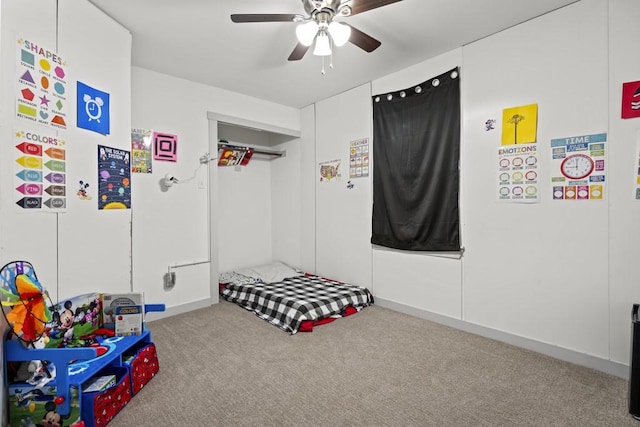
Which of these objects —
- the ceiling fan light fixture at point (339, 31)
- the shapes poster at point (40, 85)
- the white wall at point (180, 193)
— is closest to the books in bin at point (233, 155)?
the white wall at point (180, 193)

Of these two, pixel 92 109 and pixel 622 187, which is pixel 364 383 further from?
pixel 92 109

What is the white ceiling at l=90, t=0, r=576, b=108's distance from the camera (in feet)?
7.38

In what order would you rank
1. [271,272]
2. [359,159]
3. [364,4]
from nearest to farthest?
[364,4], [359,159], [271,272]

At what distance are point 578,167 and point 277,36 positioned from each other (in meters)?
2.52

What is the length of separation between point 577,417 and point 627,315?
837mm

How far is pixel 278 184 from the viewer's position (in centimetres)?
496

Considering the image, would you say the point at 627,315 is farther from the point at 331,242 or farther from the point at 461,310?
the point at 331,242

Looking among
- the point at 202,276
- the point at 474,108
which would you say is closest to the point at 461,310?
the point at 474,108

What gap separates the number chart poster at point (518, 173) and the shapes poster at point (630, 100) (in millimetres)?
524

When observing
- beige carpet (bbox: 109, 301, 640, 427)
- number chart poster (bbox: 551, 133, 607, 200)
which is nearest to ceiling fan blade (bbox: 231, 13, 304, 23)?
number chart poster (bbox: 551, 133, 607, 200)

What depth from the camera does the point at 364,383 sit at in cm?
206

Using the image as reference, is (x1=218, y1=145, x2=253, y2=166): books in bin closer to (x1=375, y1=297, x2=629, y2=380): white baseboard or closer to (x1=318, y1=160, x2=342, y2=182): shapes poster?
(x1=318, y1=160, x2=342, y2=182): shapes poster

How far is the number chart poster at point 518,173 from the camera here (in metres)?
2.44

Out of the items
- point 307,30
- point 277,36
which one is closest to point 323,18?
point 307,30
